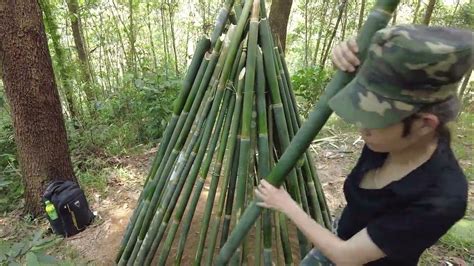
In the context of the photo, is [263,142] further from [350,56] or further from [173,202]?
[350,56]

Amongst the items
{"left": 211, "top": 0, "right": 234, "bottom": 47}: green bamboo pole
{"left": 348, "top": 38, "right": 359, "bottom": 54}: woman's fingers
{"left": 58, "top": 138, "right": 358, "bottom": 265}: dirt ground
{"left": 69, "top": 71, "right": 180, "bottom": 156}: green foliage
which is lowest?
{"left": 58, "top": 138, "right": 358, "bottom": 265}: dirt ground

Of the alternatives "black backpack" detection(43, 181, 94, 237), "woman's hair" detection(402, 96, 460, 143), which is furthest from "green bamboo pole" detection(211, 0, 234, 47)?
"black backpack" detection(43, 181, 94, 237)

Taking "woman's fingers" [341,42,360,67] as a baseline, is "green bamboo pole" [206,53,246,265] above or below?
below

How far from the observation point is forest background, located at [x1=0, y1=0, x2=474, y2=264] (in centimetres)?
412

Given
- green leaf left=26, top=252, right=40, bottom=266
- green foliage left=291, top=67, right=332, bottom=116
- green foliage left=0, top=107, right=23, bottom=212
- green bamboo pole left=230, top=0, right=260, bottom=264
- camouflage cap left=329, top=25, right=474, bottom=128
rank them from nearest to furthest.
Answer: camouflage cap left=329, top=25, right=474, bottom=128 < green leaf left=26, top=252, right=40, bottom=266 < green bamboo pole left=230, top=0, right=260, bottom=264 < green foliage left=0, top=107, right=23, bottom=212 < green foliage left=291, top=67, right=332, bottom=116

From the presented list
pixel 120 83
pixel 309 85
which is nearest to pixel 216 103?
pixel 309 85

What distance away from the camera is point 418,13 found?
757 centimetres

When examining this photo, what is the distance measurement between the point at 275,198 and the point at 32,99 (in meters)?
2.56

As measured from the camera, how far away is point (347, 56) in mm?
1102

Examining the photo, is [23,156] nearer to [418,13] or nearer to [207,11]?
[207,11]

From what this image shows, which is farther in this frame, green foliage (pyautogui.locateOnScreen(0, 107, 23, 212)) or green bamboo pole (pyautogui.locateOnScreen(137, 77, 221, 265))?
green foliage (pyautogui.locateOnScreen(0, 107, 23, 212))

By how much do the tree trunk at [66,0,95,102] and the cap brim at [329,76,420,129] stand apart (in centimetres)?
495

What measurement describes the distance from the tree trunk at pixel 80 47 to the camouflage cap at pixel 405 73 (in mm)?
5002

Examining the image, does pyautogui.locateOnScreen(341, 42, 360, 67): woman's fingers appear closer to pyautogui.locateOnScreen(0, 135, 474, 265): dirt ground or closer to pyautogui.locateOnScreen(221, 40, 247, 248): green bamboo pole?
pyautogui.locateOnScreen(221, 40, 247, 248): green bamboo pole
